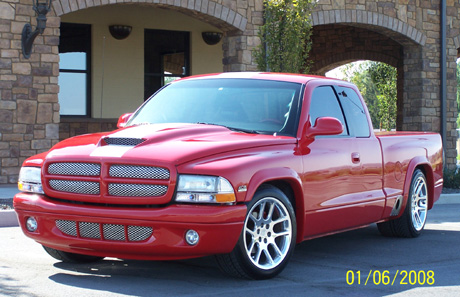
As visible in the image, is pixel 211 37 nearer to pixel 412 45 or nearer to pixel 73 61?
pixel 73 61

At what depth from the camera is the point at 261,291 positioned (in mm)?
5652

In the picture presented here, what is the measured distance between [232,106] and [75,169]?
5.42 ft

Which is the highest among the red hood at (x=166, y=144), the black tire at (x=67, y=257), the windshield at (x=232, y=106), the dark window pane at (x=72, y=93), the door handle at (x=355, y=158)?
the dark window pane at (x=72, y=93)

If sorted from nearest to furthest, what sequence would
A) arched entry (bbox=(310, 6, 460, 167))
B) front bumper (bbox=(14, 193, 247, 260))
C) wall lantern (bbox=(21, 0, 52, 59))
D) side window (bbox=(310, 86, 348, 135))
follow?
1. front bumper (bbox=(14, 193, 247, 260))
2. side window (bbox=(310, 86, 348, 135))
3. wall lantern (bbox=(21, 0, 52, 59))
4. arched entry (bbox=(310, 6, 460, 167))

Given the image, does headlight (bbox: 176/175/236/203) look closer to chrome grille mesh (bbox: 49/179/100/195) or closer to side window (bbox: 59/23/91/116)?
chrome grille mesh (bbox: 49/179/100/195)

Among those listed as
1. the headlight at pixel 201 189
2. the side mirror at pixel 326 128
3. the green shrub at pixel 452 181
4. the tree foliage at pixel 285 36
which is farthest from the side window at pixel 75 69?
the headlight at pixel 201 189

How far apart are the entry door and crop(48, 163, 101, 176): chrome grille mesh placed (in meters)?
13.8

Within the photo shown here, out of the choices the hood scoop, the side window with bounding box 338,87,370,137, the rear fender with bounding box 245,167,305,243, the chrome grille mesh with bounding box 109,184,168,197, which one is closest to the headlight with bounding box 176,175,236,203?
the chrome grille mesh with bounding box 109,184,168,197

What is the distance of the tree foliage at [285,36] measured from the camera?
13614mm

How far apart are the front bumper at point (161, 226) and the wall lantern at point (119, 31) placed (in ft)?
43.1

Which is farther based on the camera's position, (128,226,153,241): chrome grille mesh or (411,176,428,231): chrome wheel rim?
(411,176,428,231): chrome wheel rim

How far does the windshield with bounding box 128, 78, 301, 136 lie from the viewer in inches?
264

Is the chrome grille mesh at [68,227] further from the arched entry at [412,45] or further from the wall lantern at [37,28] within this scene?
the arched entry at [412,45]

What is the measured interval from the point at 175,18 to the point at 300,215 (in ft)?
45.3
